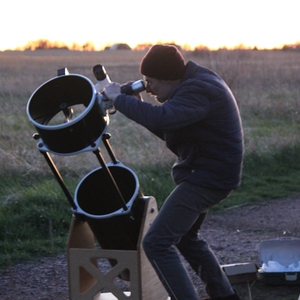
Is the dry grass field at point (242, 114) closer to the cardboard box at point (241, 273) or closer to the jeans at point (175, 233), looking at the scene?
the cardboard box at point (241, 273)

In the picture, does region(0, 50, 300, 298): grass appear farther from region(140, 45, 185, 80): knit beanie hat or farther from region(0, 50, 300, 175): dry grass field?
region(140, 45, 185, 80): knit beanie hat

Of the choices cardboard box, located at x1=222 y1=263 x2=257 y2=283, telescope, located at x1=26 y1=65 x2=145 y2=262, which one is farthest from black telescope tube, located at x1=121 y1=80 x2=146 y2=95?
cardboard box, located at x1=222 y1=263 x2=257 y2=283

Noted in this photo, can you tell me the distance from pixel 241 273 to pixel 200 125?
1473mm

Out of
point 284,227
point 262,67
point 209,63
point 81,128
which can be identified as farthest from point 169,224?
point 262,67

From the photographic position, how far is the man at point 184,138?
121 inches

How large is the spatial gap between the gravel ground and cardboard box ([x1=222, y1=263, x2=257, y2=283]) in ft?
0.18

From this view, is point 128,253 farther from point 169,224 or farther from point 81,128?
point 81,128

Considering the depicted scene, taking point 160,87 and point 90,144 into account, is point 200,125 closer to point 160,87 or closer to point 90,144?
point 160,87

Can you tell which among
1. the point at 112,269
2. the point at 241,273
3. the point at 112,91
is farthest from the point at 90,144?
the point at 241,273

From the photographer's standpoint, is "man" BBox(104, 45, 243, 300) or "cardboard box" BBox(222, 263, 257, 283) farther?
"cardboard box" BBox(222, 263, 257, 283)

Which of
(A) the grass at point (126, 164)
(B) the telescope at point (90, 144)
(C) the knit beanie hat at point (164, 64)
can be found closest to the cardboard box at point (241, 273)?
(B) the telescope at point (90, 144)

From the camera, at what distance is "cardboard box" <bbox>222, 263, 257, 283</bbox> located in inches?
167

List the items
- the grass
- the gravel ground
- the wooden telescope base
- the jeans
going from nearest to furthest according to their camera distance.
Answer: the jeans → the wooden telescope base → the gravel ground → the grass

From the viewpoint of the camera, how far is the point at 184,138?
130 inches
